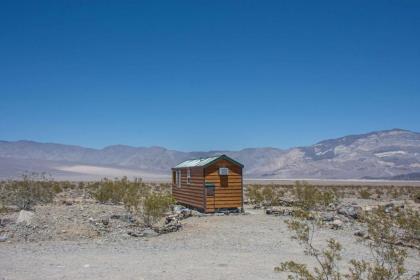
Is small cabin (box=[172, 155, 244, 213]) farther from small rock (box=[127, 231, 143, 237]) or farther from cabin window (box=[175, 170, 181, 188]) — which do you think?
small rock (box=[127, 231, 143, 237])

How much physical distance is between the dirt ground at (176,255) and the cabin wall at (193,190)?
483 cm

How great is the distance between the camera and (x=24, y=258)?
40.1ft

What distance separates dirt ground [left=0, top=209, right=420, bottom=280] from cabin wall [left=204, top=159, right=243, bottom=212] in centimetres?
460

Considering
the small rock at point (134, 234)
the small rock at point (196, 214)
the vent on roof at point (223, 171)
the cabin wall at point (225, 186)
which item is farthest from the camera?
the vent on roof at point (223, 171)

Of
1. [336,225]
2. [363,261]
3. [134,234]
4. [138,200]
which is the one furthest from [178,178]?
[363,261]

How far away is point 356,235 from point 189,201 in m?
10.1

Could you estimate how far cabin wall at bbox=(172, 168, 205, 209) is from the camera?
2288cm

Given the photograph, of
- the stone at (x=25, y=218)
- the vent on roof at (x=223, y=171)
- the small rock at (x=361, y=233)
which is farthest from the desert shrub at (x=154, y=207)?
the small rock at (x=361, y=233)

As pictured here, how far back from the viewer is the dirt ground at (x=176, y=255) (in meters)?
10.4

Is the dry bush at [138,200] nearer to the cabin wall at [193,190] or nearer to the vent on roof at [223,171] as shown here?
the cabin wall at [193,190]

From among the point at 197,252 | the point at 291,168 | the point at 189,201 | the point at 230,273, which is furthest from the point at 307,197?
the point at 291,168

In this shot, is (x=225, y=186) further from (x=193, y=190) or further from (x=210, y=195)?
(x=193, y=190)

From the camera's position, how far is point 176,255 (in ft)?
41.4

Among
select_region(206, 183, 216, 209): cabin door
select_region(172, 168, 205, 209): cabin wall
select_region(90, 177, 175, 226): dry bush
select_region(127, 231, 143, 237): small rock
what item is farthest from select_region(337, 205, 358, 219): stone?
select_region(127, 231, 143, 237): small rock
